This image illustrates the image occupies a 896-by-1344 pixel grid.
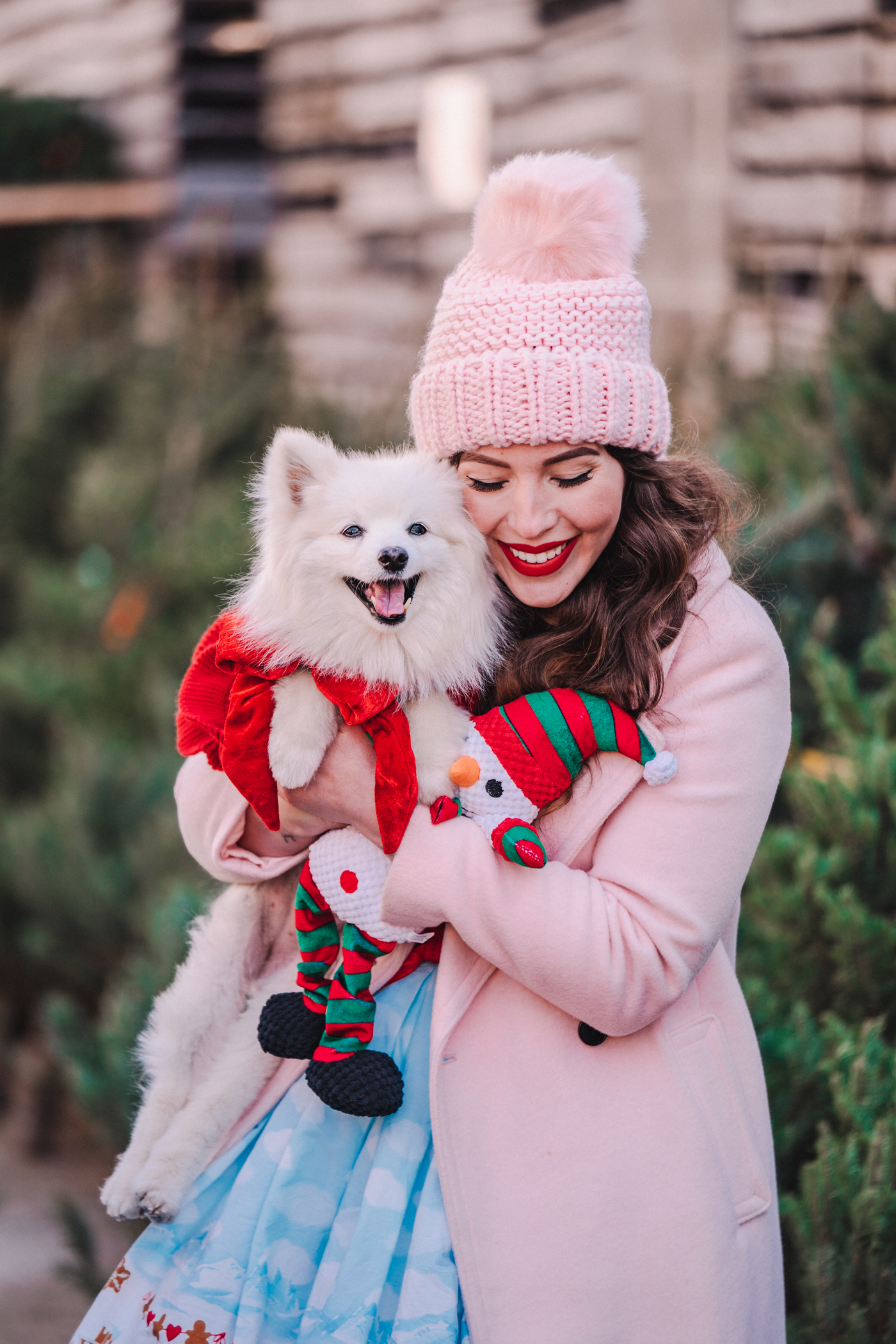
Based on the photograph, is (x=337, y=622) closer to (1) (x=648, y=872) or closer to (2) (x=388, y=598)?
(2) (x=388, y=598)

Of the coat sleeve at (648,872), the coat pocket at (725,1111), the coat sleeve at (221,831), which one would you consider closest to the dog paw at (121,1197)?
the coat sleeve at (221,831)

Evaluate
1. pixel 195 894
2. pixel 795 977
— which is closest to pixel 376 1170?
pixel 795 977

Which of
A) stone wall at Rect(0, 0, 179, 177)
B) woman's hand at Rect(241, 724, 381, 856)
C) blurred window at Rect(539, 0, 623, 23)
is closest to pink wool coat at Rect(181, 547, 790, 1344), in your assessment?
woman's hand at Rect(241, 724, 381, 856)

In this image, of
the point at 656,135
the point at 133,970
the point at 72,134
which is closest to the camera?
the point at 133,970

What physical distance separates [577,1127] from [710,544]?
845 mm

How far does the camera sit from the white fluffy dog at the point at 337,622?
1.56m

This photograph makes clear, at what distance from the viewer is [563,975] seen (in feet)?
4.42

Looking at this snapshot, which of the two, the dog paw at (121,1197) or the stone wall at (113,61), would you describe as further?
the stone wall at (113,61)

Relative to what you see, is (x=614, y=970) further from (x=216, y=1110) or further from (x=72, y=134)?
(x=72, y=134)

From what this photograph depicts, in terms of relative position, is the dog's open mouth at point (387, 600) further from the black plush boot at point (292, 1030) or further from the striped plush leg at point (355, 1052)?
the black plush boot at point (292, 1030)

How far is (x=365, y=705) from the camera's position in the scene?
1561mm

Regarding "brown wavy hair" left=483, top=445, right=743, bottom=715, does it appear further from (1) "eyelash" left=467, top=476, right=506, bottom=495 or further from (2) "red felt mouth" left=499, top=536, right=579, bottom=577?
(1) "eyelash" left=467, top=476, right=506, bottom=495

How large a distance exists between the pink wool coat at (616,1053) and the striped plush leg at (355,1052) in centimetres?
7

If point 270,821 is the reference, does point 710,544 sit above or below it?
above
